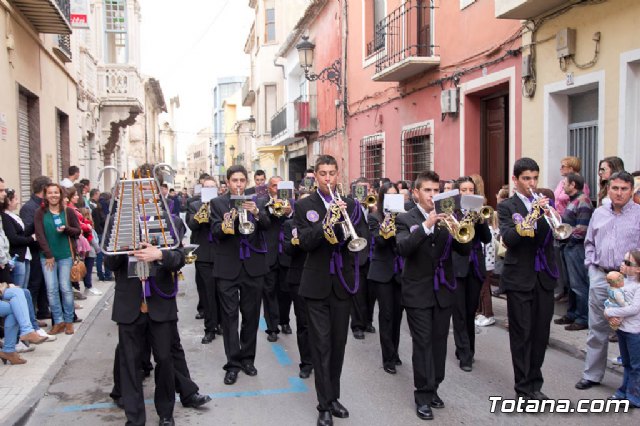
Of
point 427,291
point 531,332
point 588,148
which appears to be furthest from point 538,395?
point 588,148

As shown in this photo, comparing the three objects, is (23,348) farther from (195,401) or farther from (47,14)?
(47,14)

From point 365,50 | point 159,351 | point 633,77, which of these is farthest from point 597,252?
point 365,50

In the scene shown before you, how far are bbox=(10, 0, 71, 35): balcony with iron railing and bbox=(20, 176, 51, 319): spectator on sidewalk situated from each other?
4101 mm

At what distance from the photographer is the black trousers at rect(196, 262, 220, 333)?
7.59 meters

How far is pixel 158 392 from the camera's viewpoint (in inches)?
192

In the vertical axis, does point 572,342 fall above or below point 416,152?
below

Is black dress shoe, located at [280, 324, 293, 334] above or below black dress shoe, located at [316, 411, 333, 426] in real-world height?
below

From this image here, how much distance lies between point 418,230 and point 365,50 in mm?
12612

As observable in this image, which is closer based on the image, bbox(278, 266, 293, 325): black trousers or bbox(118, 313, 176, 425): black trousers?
bbox(118, 313, 176, 425): black trousers

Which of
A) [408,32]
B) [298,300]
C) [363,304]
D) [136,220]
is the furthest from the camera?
[408,32]

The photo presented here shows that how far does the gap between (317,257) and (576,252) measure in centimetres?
422

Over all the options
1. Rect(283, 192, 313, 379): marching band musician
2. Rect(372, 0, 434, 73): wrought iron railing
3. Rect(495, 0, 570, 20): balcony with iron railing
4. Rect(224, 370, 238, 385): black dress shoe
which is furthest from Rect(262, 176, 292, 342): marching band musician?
Rect(372, 0, 434, 73): wrought iron railing

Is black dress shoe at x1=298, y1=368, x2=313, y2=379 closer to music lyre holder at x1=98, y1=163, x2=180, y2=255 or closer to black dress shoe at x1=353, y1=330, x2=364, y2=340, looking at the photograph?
black dress shoe at x1=353, y1=330, x2=364, y2=340

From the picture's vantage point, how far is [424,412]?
5066mm
